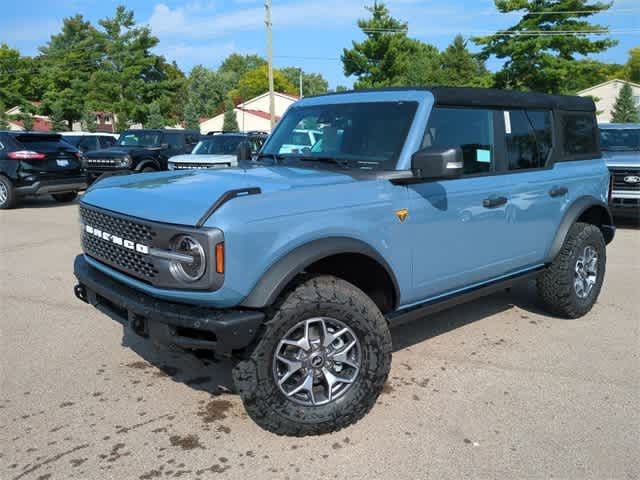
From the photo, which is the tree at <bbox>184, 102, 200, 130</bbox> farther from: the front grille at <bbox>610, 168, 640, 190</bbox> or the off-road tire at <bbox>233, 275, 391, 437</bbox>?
the off-road tire at <bbox>233, 275, 391, 437</bbox>

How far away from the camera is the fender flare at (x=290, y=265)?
9.25 feet

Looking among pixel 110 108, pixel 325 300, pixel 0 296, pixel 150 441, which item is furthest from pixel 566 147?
pixel 110 108

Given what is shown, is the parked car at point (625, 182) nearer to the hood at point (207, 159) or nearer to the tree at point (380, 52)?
the hood at point (207, 159)

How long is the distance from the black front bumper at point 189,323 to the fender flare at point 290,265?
0.09m

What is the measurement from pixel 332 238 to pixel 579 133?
3.17 metres

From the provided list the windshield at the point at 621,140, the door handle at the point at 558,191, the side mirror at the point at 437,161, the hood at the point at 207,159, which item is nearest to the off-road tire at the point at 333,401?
the side mirror at the point at 437,161

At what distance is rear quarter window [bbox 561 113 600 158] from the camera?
16.1ft

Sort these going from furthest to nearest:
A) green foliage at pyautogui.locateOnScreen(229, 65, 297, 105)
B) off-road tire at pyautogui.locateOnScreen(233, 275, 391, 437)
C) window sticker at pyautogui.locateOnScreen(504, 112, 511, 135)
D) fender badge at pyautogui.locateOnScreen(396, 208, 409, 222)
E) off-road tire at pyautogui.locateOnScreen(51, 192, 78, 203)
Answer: green foliage at pyautogui.locateOnScreen(229, 65, 297, 105) → off-road tire at pyautogui.locateOnScreen(51, 192, 78, 203) → window sticker at pyautogui.locateOnScreen(504, 112, 511, 135) → fender badge at pyautogui.locateOnScreen(396, 208, 409, 222) → off-road tire at pyautogui.locateOnScreen(233, 275, 391, 437)

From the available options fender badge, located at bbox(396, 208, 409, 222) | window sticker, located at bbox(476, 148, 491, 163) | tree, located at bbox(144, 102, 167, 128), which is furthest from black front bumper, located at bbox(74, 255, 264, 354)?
tree, located at bbox(144, 102, 167, 128)

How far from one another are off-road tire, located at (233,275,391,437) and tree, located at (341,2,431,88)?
34.3m

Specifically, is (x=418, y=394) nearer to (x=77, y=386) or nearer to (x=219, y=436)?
(x=219, y=436)

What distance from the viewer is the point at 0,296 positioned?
5.77m

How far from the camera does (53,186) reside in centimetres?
1238

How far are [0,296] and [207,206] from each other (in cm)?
412
